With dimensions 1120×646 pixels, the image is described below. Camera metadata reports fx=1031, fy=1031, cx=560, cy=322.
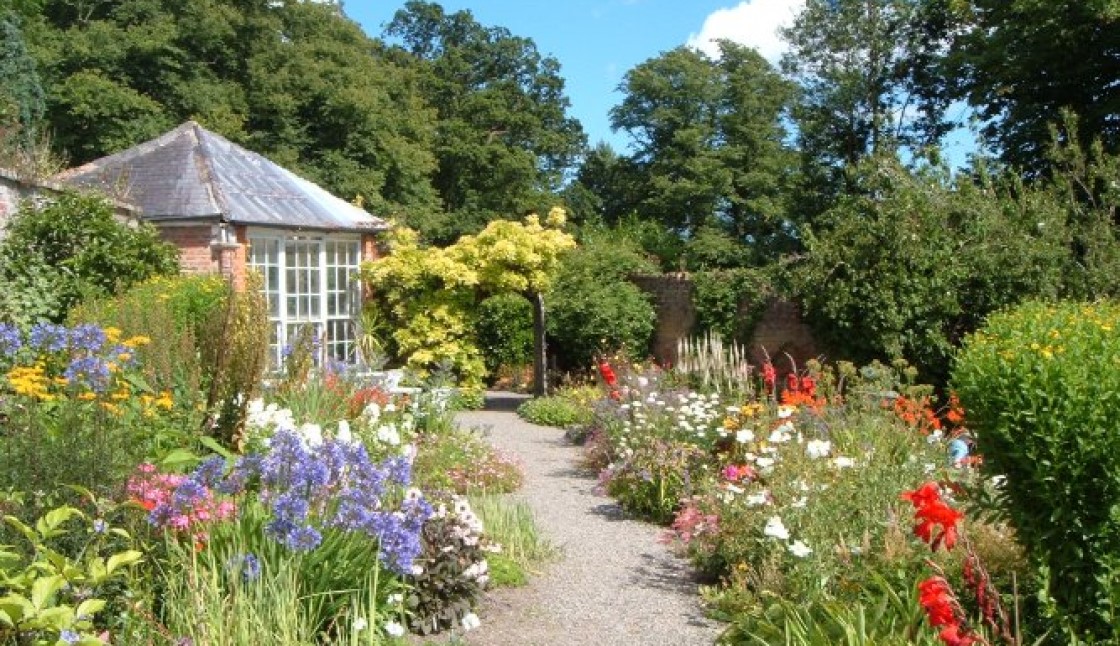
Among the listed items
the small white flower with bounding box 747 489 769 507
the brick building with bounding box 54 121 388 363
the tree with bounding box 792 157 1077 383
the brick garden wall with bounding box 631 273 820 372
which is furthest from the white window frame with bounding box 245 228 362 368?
the small white flower with bounding box 747 489 769 507

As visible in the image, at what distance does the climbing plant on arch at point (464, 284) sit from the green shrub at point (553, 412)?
1497 mm

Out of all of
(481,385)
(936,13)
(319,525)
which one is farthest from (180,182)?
(936,13)

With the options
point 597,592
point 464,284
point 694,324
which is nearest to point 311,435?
point 597,592

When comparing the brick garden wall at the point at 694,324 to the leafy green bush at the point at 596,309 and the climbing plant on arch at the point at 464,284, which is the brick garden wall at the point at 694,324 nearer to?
the leafy green bush at the point at 596,309

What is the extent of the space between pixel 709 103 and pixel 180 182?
785 inches

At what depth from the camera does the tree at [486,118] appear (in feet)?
107

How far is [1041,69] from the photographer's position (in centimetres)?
1653

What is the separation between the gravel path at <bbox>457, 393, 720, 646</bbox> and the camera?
5184 mm

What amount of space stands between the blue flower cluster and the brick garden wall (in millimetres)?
A: 8637

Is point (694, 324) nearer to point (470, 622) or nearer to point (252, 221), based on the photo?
point (252, 221)

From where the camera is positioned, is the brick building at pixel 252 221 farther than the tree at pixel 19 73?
No

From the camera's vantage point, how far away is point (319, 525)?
4480 millimetres

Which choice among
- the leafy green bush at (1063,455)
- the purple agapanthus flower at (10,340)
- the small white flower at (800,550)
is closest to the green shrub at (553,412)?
the purple agapanthus flower at (10,340)

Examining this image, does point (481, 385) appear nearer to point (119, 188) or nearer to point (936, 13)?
point (119, 188)
